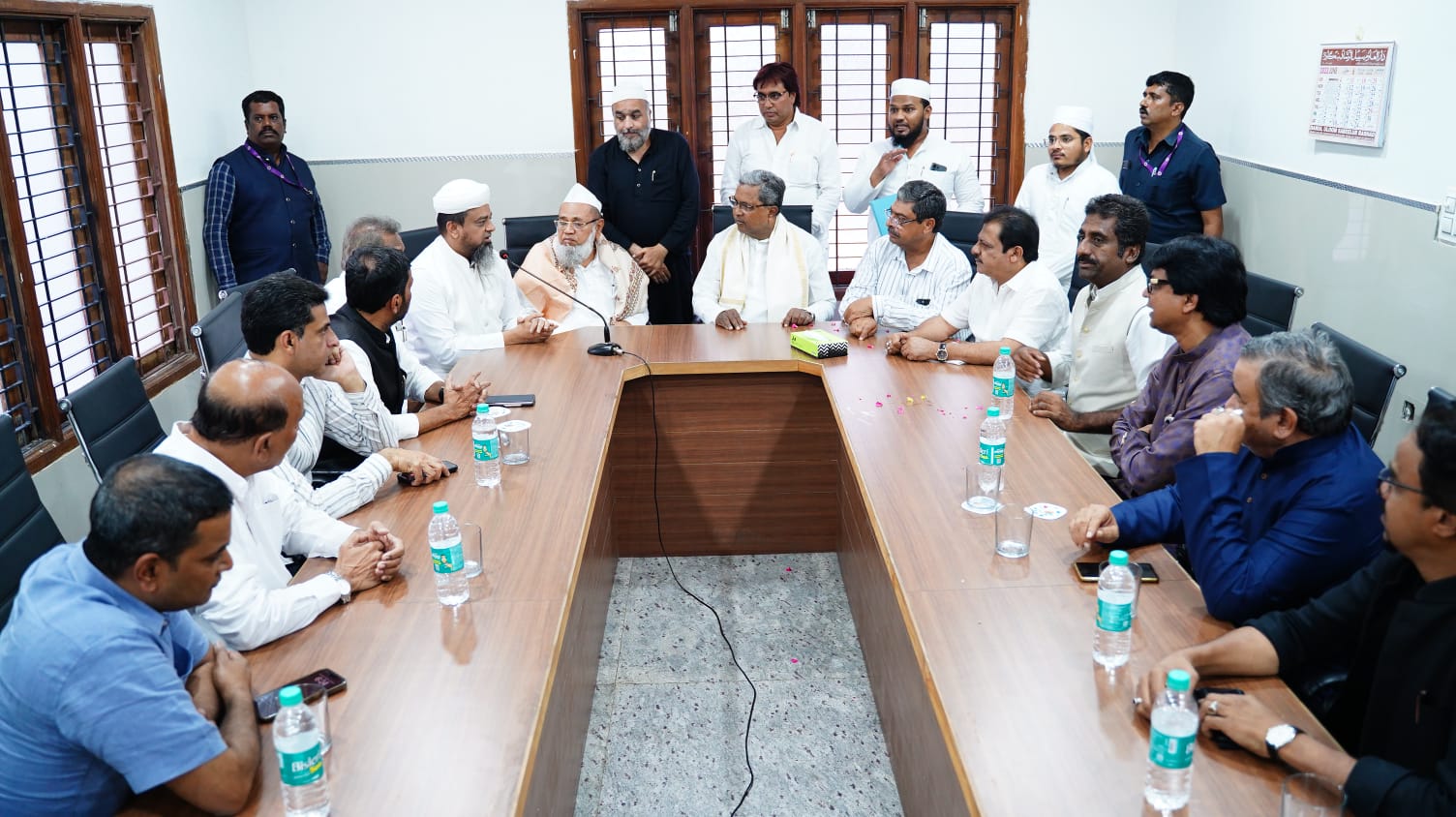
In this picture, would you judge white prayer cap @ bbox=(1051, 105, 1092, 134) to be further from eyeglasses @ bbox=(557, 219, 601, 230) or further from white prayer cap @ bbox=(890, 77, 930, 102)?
eyeglasses @ bbox=(557, 219, 601, 230)

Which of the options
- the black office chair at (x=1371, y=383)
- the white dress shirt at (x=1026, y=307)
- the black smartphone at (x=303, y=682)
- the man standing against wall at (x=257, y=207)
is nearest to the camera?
the black smartphone at (x=303, y=682)

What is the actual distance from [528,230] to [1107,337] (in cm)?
274

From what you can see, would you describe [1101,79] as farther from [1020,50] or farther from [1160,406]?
[1160,406]

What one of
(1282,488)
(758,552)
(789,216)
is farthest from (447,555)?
(789,216)

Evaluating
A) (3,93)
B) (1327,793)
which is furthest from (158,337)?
(1327,793)

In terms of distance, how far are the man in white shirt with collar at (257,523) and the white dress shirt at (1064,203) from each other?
3.50 metres

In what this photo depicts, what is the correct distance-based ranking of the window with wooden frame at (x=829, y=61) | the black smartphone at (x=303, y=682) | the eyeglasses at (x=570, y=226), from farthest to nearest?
the window with wooden frame at (x=829, y=61) → the eyeglasses at (x=570, y=226) → the black smartphone at (x=303, y=682)

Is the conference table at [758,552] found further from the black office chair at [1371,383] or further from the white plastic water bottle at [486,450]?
the black office chair at [1371,383]

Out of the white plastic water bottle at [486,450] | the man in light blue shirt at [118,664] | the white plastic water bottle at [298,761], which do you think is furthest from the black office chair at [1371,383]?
the man in light blue shirt at [118,664]

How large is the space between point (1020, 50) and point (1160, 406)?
383 centimetres

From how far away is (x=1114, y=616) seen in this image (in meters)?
1.92

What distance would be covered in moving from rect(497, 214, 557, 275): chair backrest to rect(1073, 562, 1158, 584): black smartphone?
133 inches

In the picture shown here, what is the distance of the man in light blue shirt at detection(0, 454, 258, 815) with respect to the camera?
4.88 feet

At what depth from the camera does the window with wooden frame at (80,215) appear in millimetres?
3889
